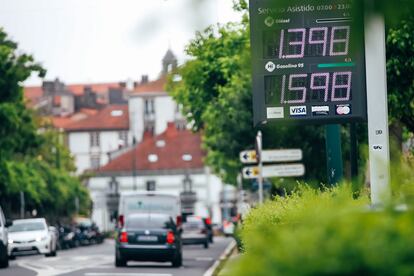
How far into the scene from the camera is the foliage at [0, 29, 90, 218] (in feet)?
204

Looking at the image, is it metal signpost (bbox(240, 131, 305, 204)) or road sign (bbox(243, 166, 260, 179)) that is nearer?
metal signpost (bbox(240, 131, 305, 204))

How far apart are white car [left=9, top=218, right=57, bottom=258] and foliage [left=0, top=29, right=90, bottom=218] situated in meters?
9.36

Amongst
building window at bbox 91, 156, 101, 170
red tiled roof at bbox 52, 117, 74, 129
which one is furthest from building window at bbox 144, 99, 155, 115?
red tiled roof at bbox 52, 117, 74, 129

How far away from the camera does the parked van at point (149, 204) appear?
3831 centimetres

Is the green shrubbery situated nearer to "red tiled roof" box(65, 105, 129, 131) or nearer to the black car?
the black car

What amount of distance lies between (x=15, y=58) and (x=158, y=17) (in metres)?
57.8

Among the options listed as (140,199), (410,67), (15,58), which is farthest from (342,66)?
(15,58)

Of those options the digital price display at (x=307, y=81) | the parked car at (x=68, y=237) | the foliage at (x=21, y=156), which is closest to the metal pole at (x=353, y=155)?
the digital price display at (x=307, y=81)

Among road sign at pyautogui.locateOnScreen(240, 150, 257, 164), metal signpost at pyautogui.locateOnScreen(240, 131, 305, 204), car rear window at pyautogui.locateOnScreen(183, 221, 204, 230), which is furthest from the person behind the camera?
car rear window at pyautogui.locateOnScreen(183, 221, 204, 230)

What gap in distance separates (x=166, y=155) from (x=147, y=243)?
108 metres

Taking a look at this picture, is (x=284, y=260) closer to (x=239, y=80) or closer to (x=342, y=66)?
(x=342, y=66)

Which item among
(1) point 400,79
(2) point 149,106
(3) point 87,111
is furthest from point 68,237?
(3) point 87,111

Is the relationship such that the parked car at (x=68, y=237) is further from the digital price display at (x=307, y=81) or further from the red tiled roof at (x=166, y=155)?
the red tiled roof at (x=166, y=155)

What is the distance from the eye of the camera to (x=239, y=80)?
153 ft
